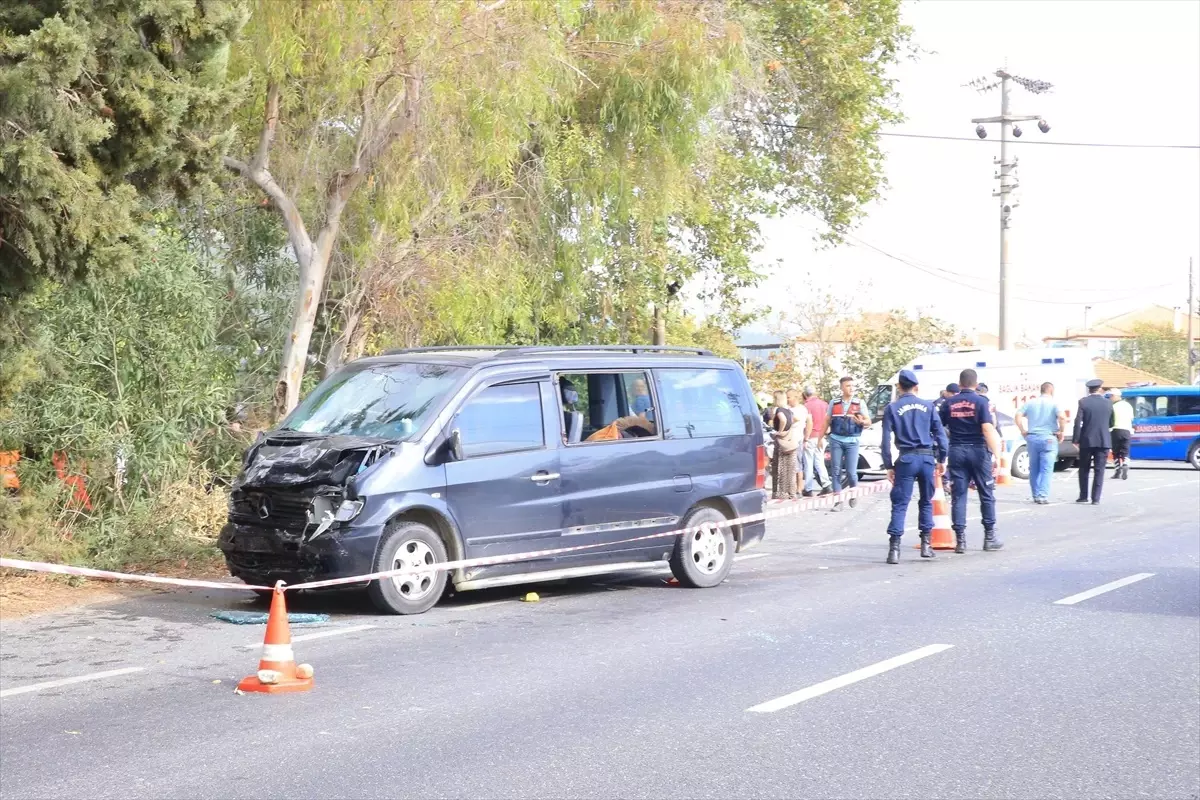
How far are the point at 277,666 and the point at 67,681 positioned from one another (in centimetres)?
135

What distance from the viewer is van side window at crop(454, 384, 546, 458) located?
10680 mm

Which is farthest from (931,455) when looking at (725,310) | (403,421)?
(725,310)

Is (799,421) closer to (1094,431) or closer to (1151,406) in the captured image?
(1094,431)

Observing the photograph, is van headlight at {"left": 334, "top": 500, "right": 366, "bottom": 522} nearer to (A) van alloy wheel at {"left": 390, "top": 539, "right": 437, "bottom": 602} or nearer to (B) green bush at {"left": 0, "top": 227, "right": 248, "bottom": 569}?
(A) van alloy wheel at {"left": 390, "top": 539, "right": 437, "bottom": 602}

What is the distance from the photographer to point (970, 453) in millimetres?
14586

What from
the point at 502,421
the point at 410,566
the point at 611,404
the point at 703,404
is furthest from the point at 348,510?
the point at 703,404

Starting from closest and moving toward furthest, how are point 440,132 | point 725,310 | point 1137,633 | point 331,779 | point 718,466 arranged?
point 331,779
point 1137,633
point 718,466
point 440,132
point 725,310

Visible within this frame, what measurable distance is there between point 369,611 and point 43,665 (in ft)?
8.65

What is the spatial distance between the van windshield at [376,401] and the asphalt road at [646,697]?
139 centimetres

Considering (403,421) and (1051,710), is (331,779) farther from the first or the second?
(403,421)

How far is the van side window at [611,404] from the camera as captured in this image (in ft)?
37.5

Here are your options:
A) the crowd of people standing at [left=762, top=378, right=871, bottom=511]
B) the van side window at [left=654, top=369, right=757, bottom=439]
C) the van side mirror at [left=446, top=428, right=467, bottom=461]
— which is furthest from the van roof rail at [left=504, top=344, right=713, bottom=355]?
the crowd of people standing at [left=762, top=378, right=871, bottom=511]

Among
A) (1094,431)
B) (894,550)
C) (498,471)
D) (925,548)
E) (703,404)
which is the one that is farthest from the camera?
(1094,431)

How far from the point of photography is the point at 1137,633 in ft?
31.3
